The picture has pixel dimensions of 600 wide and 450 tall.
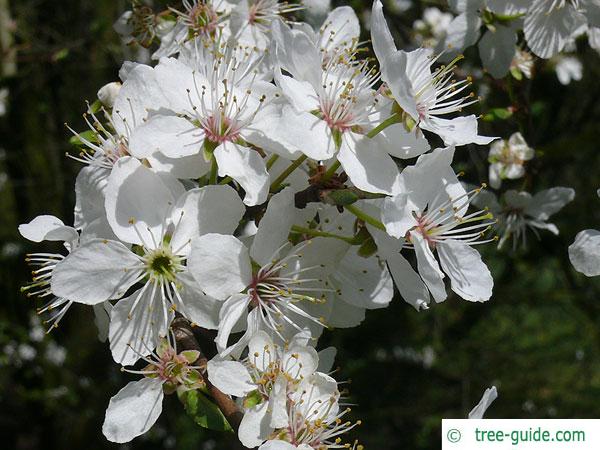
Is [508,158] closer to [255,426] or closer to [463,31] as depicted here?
[463,31]

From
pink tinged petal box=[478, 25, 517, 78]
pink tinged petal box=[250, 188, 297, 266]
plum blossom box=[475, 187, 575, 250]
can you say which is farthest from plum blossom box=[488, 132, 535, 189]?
pink tinged petal box=[250, 188, 297, 266]

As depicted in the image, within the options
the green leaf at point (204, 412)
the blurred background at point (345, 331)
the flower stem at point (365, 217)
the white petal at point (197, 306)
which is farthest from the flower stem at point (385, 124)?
the blurred background at point (345, 331)

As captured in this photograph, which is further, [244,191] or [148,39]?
[148,39]

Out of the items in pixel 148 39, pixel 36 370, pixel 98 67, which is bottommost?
pixel 36 370

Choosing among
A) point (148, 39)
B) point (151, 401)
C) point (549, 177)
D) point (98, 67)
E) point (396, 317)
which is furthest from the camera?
point (396, 317)

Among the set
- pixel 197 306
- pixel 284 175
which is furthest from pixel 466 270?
pixel 197 306

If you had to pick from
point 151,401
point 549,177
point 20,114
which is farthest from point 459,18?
point 20,114

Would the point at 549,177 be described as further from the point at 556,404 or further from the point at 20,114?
the point at 20,114

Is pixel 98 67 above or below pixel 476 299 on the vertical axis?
below
